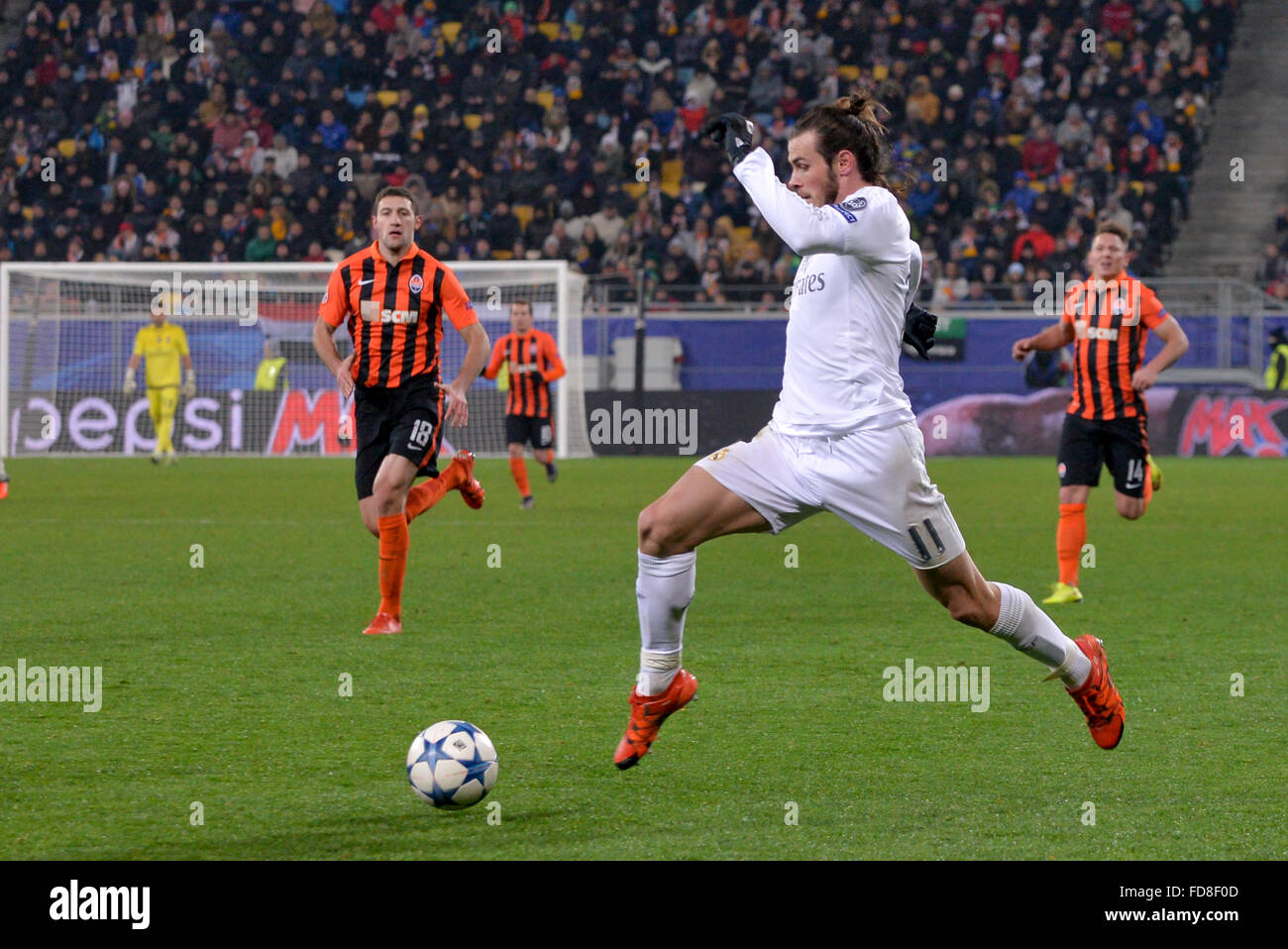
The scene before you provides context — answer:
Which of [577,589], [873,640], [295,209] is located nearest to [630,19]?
[295,209]

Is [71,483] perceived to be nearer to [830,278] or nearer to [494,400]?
[494,400]

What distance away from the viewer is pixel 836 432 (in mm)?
4672

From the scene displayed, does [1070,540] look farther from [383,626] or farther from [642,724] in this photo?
[642,724]

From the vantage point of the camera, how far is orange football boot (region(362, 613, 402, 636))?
7.80m

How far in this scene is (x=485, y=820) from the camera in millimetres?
4324

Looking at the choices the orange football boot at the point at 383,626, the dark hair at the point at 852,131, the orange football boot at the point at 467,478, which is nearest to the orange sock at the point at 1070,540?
the orange football boot at the point at 467,478

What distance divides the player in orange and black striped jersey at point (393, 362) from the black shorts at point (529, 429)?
28.4ft

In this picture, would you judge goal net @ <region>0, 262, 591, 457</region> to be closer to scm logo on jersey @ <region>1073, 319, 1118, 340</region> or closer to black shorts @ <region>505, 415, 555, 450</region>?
black shorts @ <region>505, 415, 555, 450</region>

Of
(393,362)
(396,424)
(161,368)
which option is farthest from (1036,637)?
(161,368)

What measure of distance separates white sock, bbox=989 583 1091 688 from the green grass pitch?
289 mm

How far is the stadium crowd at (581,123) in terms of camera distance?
1051 inches

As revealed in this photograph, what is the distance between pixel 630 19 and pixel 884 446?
25985 millimetres

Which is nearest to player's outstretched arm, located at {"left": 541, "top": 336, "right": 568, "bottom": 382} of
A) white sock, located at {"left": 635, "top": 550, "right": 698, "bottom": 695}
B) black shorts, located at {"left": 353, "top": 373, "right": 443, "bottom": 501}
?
black shorts, located at {"left": 353, "top": 373, "right": 443, "bottom": 501}

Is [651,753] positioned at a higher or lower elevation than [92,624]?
lower
